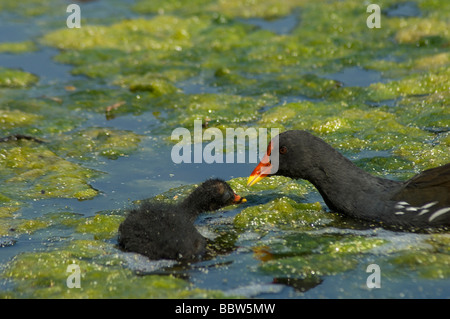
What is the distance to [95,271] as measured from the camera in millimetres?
5508

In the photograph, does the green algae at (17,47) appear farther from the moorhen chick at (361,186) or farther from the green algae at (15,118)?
the moorhen chick at (361,186)

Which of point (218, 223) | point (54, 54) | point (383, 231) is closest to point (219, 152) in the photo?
point (218, 223)

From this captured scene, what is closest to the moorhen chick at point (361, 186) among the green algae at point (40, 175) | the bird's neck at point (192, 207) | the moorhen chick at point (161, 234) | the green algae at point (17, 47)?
the bird's neck at point (192, 207)

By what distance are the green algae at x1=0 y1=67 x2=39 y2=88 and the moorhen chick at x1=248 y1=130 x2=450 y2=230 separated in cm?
514

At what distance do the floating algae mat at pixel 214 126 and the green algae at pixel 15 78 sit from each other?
1.2 inches

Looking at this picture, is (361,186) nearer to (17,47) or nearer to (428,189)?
(428,189)

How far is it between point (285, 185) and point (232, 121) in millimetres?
1929

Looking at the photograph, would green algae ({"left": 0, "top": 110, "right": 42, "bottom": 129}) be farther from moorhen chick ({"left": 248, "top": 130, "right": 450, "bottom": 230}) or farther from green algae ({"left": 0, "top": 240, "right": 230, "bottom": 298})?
moorhen chick ({"left": 248, "top": 130, "right": 450, "bottom": 230})

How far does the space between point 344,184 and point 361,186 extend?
0.15m

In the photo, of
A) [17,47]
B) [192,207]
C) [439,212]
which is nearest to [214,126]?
[192,207]

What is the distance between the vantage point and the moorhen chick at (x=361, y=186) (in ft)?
19.8

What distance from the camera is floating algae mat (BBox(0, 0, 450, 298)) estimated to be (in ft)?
18.0

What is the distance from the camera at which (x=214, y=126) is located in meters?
8.95
